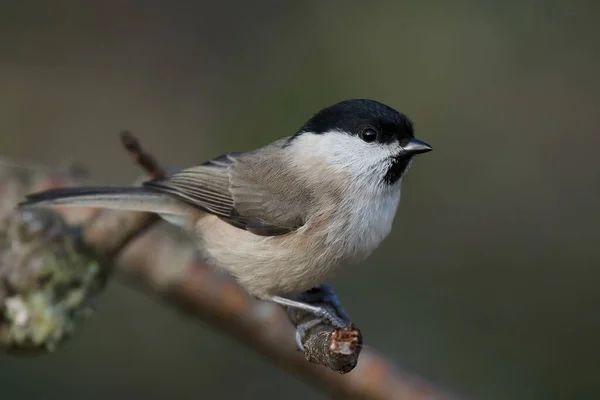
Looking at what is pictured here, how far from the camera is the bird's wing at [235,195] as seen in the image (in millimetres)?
2400

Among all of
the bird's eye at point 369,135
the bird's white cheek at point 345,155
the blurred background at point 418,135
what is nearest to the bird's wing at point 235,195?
the bird's white cheek at point 345,155

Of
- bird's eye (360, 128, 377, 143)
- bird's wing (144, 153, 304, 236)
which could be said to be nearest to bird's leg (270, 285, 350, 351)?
bird's wing (144, 153, 304, 236)

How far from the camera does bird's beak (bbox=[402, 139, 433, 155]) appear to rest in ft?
7.36

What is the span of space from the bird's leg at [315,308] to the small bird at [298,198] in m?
0.01

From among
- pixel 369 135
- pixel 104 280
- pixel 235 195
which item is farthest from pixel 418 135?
pixel 104 280

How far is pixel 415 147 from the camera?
7.39ft

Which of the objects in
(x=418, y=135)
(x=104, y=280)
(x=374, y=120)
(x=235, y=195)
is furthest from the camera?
(x=418, y=135)

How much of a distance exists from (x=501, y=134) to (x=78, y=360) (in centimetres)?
309

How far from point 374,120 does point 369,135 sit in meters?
0.05

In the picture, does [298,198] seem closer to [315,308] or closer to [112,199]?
[315,308]

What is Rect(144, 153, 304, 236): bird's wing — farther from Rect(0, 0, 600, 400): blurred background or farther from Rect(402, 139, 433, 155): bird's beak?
Rect(0, 0, 600, 400): blurred background

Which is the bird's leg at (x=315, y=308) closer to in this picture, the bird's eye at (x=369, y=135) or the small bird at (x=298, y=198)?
the small bird at (x=298, y=198)

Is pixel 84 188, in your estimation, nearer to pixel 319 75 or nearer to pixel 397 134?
pixel 397 134

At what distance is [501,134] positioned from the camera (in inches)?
189
